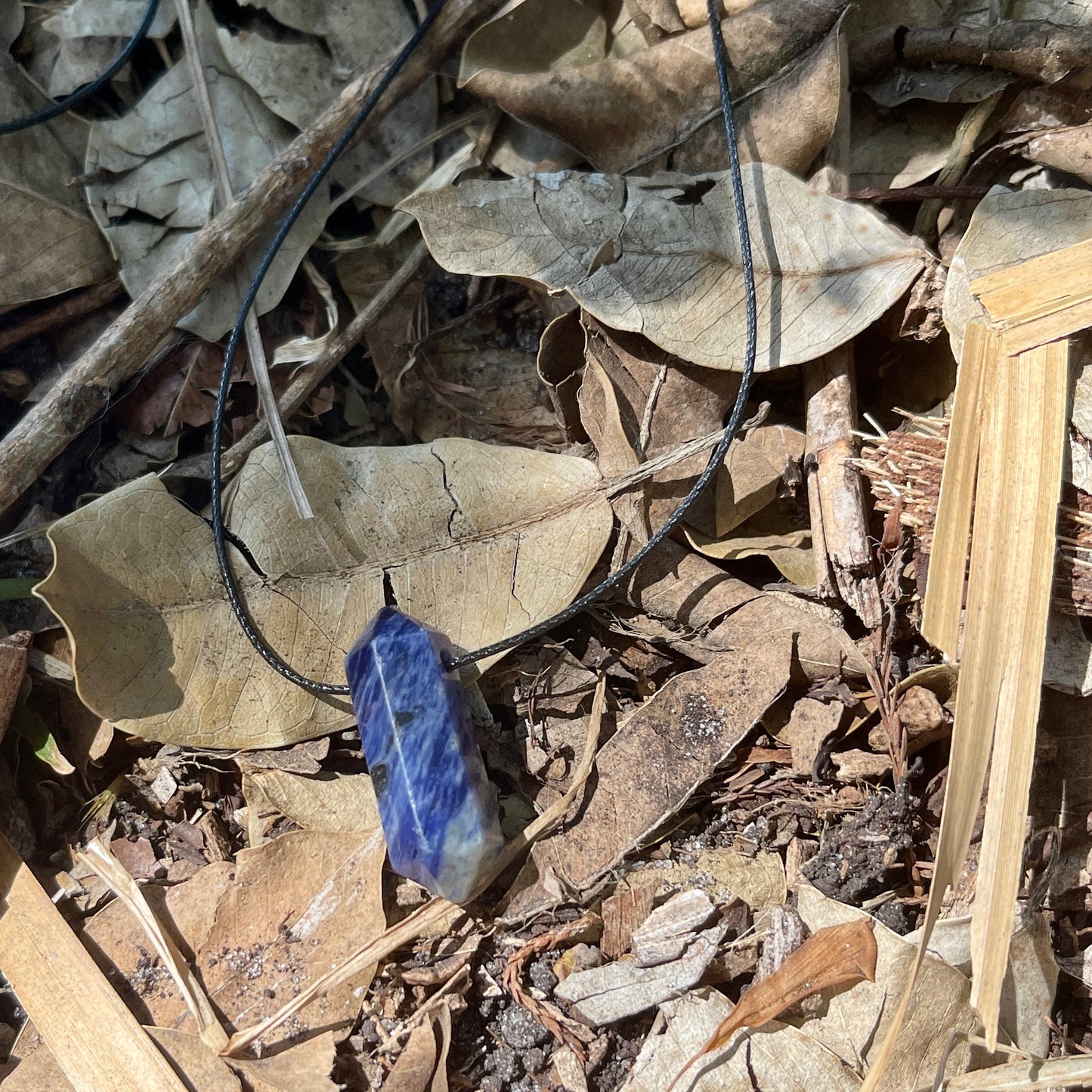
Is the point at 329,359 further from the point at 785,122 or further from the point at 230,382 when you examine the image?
the point at 785,122

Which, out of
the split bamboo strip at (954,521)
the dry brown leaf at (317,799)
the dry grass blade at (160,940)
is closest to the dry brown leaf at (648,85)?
the split bamboo strip at (954,521)

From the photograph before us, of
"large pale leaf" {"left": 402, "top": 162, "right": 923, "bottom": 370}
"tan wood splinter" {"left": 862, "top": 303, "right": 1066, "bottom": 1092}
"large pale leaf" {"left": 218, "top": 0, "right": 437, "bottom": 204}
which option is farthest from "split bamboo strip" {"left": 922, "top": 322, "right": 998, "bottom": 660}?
"large pale leaf" {"left": 218, "top": 0, "right": 437, "bottom": 204}

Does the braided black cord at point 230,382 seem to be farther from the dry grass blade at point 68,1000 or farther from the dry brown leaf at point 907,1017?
the dry brown leaf at point 907,1017

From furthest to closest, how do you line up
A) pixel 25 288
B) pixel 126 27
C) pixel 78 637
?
pixel 126 27, pixel 25 288, pixel 78 637

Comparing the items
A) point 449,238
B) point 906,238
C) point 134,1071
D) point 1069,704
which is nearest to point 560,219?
point 449,238

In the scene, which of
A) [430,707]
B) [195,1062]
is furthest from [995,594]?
[195,1062]

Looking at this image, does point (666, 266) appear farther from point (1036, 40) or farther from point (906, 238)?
point (1036, 40)

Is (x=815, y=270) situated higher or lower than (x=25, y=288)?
higher
